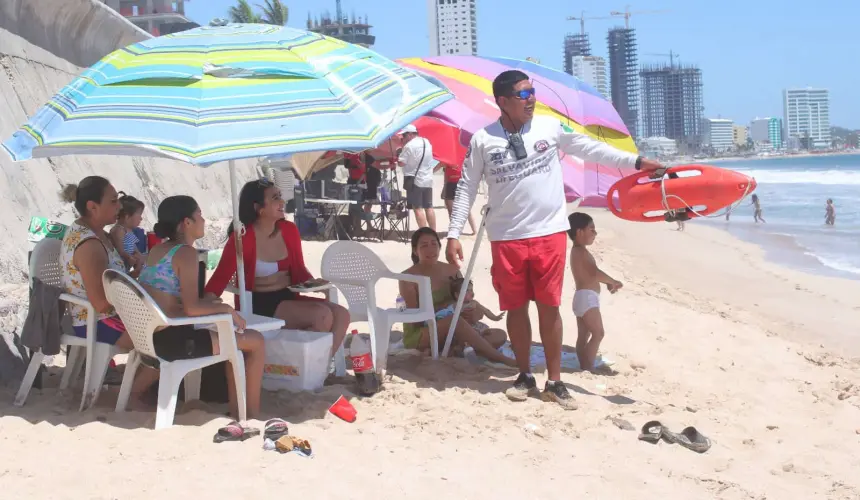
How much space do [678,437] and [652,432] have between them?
0.39ft

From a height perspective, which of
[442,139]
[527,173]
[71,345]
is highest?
[442,139]

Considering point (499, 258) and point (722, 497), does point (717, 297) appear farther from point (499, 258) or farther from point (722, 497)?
point (722, 497)

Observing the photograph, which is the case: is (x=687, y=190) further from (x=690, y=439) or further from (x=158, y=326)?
(x=158, y=326)

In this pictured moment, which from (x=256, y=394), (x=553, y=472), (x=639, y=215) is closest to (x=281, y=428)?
(x=256, y=394)

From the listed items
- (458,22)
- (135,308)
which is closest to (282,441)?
(135,308)

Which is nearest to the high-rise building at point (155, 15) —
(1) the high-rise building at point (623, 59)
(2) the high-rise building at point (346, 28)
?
(2) the high-rise building at point (346, 28)

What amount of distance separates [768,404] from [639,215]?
1335mm

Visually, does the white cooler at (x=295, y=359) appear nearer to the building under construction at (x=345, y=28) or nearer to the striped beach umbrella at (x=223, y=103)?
the striped beach umbrella at (x=223, y=103)

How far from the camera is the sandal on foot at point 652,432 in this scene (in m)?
4.11

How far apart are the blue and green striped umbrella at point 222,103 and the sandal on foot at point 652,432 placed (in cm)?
181

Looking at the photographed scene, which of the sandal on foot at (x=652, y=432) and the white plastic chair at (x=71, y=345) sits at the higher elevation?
the white plastic chair at (x=71, y=345)

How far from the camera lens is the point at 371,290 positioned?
513 cm

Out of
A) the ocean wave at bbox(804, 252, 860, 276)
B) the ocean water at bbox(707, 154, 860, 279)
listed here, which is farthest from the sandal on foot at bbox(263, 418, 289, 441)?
the ocean wave at bbox(804, 252, 860, 276)

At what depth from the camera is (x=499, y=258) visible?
4.65 meters
